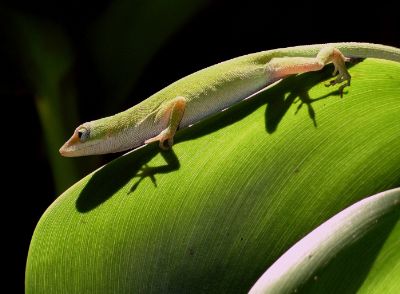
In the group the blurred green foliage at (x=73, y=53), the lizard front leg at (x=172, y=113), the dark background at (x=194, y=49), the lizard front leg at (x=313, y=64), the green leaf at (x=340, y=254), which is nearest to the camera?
the green leaf at (x=340, y=254)

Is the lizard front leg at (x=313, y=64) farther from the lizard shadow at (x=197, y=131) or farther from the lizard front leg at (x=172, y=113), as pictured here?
the lizard front leg at (x=172, y=113)

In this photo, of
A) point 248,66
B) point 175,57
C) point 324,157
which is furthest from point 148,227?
point 175,57

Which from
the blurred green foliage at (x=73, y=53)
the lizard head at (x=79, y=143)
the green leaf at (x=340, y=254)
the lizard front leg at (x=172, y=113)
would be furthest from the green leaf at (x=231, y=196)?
the blurred green foliage at (x=73, y=53)

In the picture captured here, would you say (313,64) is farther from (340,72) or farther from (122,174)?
(122,174)

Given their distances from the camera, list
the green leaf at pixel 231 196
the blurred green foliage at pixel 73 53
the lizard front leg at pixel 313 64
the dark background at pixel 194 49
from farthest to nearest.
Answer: the dark background at pixel 194 49, the blurred green foliage at pixel 73 53, the lizard front leg at pixel 313 64, the green leaf at pixel 231 196

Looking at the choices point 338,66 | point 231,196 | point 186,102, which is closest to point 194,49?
point 186,102

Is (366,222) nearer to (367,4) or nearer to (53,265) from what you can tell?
(53,265)

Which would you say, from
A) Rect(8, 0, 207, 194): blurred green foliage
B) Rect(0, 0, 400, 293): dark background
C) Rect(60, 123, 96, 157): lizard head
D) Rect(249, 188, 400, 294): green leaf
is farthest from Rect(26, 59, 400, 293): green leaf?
Rect(0, 0, 400, 293): dark background
